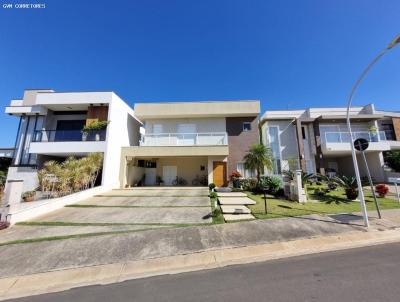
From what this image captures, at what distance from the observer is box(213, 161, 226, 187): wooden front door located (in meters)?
18.2

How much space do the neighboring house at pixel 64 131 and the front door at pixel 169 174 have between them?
507 cm

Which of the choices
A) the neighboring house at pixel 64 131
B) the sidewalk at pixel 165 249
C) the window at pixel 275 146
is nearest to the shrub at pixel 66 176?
the neighboring house at pixel 64 131

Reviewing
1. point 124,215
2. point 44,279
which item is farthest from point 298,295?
point 124,215

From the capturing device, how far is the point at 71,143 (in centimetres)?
1606

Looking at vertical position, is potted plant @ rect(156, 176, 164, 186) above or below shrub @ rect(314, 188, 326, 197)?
above

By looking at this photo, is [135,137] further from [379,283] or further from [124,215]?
[379,283]

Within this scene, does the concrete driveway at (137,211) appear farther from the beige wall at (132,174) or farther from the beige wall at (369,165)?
the beige wall at (369,165)

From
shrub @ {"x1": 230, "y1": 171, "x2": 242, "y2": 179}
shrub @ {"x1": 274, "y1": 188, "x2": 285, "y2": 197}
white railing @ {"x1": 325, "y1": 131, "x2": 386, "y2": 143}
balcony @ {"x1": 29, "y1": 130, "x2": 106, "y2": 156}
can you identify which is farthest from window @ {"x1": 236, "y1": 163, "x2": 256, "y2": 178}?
balcony @ {"x1": 29, "y1": 130, "x2": 106, "y2": 156}

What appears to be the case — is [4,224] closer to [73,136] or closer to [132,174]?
[73,136]

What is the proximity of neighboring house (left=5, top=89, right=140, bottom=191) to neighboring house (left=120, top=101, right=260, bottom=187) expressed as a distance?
6.22ft

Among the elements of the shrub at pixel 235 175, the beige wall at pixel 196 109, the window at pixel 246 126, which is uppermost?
the beige wall at pixel 196 109

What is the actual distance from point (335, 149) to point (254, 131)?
863cm

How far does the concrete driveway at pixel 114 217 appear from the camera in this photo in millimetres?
7546

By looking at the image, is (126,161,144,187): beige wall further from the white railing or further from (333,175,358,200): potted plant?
the white railing
